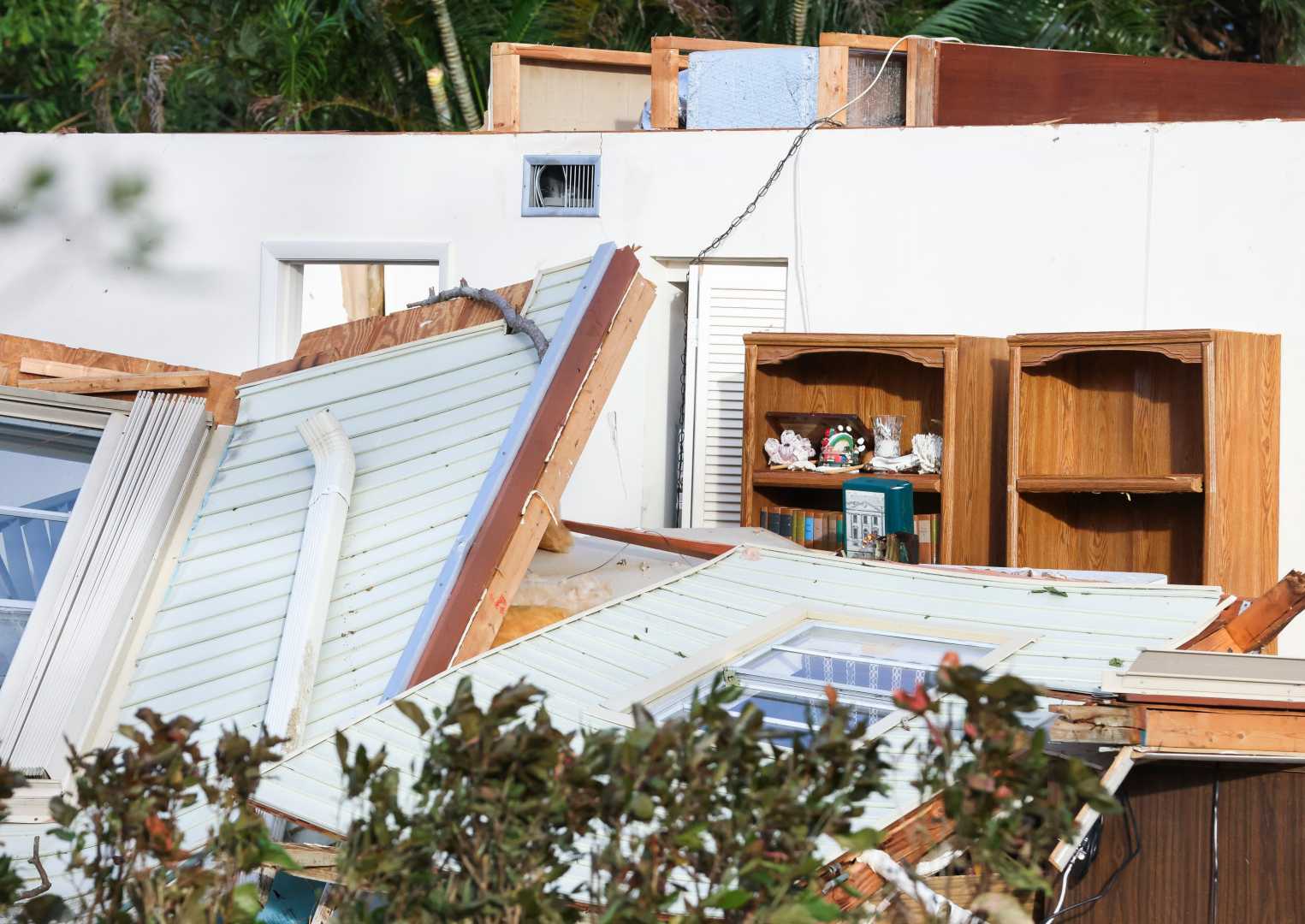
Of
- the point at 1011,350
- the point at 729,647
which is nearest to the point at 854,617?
the point at 729,647

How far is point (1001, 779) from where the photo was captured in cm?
210

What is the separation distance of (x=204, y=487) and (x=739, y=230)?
14.0 ft

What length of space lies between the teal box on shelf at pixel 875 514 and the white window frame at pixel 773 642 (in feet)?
7.74

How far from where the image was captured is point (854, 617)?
4.73 meters

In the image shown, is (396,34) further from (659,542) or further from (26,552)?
(26,552)

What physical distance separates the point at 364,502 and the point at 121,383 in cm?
92

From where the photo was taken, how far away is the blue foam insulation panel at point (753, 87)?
28.6ft

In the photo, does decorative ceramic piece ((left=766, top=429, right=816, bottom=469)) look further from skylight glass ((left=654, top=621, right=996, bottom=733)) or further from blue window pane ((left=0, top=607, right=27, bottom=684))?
blue window pane ((left=0, top=607, right=27, bottom=684))

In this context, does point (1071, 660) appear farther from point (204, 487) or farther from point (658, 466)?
point (658, 466)

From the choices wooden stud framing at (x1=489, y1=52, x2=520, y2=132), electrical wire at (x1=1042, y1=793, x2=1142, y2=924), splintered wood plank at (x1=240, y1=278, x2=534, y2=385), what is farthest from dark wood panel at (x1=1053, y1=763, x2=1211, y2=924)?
wooden stud framing at (x1=489, y1=52, x2=520, y2=132)

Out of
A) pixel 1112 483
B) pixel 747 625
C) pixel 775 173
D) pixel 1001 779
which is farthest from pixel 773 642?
pixel 775 173

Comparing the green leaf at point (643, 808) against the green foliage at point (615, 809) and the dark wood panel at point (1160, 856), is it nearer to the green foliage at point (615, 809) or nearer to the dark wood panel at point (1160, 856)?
the green foliage at point (615, 809)

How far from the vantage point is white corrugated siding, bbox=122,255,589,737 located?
4.48 meters

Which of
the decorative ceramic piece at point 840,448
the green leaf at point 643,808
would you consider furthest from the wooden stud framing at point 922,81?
the green leaf at point 643,808
